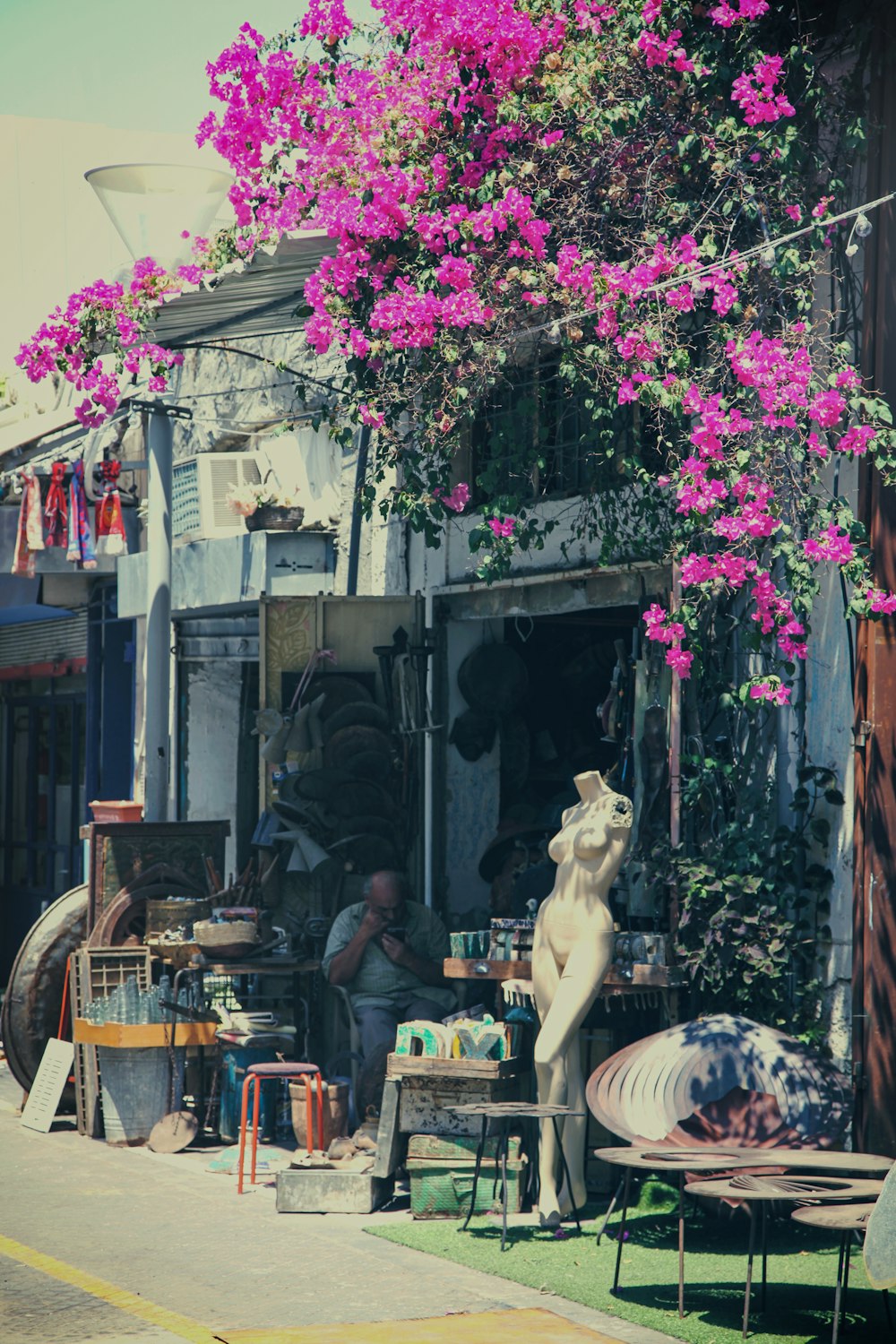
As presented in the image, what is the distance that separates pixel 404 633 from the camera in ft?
40.3

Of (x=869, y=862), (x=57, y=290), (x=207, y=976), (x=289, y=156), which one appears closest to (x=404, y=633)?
(x=207, y=976)

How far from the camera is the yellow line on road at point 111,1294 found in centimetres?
688

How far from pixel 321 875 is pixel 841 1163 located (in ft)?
17.4

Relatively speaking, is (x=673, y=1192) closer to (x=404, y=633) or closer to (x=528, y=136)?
(x=404, y=633)

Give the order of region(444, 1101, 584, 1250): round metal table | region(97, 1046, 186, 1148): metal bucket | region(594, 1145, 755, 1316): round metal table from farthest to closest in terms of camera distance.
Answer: region(97, 1046, 186, 1148): metal bucket → region(444, 1101, 584, 1250): round metal table → region(594, 1145, 755, 1316): round metal table

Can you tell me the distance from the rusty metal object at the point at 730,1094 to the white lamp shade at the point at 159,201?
24.4 ft

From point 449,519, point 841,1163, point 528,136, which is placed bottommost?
point 841,1163

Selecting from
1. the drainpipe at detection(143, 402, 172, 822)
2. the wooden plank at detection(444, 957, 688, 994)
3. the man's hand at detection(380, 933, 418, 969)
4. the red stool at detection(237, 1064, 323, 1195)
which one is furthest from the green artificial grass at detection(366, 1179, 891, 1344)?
the drainpipe at detection(143, 402, 172, 822)

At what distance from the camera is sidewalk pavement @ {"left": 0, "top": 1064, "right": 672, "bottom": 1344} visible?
6906 mm

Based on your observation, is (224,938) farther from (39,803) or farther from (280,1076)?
(39,803)

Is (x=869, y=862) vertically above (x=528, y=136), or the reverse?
(x=528, y=136)

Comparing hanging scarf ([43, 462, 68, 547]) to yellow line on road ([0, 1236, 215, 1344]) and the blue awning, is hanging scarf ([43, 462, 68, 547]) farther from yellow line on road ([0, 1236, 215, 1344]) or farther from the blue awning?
yellow line on road ([0, 1236, 215, 1344])

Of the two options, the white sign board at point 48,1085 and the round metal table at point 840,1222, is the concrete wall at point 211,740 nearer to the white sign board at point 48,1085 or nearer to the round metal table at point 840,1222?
the white sign board at point 48,1085

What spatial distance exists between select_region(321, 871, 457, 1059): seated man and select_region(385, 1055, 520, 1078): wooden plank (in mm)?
1492
